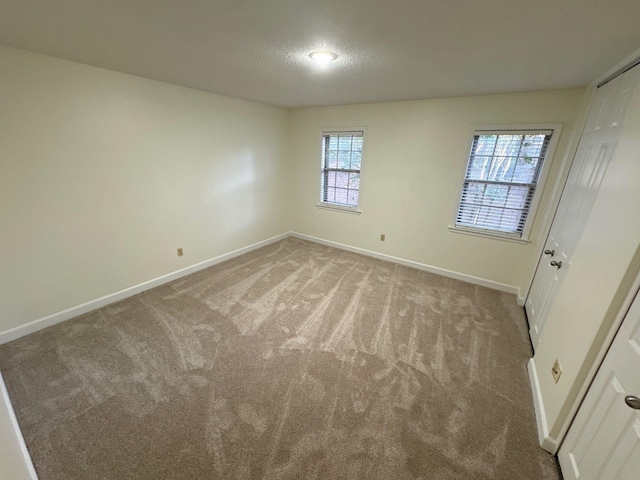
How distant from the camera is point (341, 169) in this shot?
165 inches

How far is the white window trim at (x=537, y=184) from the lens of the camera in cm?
263

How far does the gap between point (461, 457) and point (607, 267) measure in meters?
1.29

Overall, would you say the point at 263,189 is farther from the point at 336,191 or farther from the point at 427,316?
the point at 427,316

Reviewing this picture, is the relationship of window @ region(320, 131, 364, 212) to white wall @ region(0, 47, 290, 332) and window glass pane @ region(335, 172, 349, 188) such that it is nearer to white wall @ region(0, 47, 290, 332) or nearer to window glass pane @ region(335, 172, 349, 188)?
window glass pane @ region(335, 172, 349, 188)

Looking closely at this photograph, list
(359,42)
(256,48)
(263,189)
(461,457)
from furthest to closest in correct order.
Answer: (263,189) → (256,48) → (359,42) → (461,457)

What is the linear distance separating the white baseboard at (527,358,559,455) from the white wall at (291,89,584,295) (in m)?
1.41

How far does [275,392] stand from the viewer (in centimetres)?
177

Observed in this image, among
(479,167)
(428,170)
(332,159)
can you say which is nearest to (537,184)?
(479,167)

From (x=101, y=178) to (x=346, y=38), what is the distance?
257cm

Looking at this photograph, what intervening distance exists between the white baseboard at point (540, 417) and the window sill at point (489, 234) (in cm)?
158

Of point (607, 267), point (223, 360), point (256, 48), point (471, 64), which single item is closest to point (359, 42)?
point (256, 48)

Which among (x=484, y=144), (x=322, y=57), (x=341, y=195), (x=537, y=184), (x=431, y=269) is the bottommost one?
(x=431, y=269)

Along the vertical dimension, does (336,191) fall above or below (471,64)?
below

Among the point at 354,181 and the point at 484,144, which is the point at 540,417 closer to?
the point at 484,144
